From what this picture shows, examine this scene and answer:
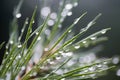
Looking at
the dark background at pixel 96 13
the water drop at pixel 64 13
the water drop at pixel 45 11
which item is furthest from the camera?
the dark background at pixel 96 13

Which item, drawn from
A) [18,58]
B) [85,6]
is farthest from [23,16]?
[18,58]

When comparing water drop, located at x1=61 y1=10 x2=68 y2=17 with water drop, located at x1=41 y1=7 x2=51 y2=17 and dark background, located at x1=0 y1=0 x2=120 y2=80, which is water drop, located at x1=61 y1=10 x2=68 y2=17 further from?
dark background, located at x1=0 y1=0 x2=120 y2=80

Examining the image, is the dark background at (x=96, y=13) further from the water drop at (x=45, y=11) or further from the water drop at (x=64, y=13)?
the water drop at (x=64, y=13)

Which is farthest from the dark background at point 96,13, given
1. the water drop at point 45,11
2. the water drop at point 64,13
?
the water drop at point 64,13

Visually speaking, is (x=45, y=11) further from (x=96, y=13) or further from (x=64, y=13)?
(x=96, y=13)

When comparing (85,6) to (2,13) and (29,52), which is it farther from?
(29,52)

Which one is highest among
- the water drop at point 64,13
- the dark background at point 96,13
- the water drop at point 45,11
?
the dark background at point 96,13

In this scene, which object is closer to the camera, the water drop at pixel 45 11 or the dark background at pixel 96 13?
the water drop at pixel 45 11

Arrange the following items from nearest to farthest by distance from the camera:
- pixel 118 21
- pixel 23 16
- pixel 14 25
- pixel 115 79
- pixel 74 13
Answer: pixel 14 25 < pixel 115 79 < pixel 23 16 < pixel 74 13 < pixel 118 21

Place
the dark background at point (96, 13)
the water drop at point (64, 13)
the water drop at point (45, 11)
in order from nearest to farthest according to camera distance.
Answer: the water drop at point (64, 13) < the water drop at point (45, 11) < the dark background at point (96, 13)

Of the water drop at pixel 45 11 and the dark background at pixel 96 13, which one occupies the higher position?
the dark background at pixel 96 13
